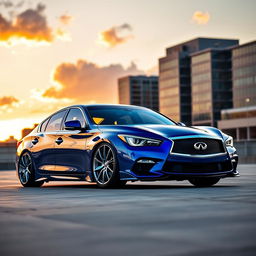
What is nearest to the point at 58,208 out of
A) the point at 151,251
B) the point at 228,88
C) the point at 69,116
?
the point at 151,251

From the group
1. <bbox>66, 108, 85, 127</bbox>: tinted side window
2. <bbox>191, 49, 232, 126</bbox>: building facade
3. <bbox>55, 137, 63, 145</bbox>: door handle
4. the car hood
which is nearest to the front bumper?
the car hood

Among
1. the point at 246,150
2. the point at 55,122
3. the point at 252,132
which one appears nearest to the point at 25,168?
the point at 55,122

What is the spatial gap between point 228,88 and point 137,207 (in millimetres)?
165130

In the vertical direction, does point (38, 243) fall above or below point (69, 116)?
below

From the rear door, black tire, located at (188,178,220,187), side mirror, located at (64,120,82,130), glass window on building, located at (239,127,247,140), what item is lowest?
glass window on building, located at (239,127,247,140)

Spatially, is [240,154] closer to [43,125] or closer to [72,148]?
[43,125]

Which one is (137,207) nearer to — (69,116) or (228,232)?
(228,232)

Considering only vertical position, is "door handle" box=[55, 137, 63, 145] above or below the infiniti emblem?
above

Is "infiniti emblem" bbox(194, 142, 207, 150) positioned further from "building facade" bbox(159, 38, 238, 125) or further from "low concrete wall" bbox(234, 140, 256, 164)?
"building facade" bbox(159, 38, 238, 125)

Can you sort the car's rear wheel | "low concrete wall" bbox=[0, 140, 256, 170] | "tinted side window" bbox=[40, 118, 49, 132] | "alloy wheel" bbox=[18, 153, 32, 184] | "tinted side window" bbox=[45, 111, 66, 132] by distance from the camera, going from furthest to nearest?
"low concrete wall" bbox=[0, 140, 256, 170] → "tinted side window" bbox=[40, 118, 49, 132] → "alloy wheel" bbox=[18, 153, 32, 184] → "tinted side window" bbox=[45, 111, 66, 132] → the car's rear wheel

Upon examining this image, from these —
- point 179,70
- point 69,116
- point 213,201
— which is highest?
point 179,70

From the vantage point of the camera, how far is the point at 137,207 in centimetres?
703

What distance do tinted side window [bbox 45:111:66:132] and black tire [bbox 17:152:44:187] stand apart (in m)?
0.73

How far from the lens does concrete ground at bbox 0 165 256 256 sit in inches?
168
